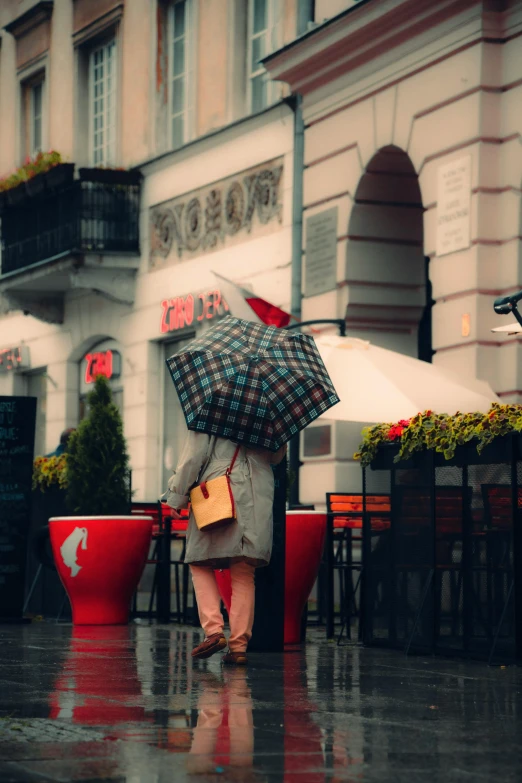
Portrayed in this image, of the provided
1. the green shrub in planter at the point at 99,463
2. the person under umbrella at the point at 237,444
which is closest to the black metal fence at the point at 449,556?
the person under umbrella at the point at 237,444

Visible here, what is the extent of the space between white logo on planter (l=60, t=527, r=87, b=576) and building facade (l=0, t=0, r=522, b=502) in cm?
413

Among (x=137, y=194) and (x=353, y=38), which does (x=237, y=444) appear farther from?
(x=137, y=194)

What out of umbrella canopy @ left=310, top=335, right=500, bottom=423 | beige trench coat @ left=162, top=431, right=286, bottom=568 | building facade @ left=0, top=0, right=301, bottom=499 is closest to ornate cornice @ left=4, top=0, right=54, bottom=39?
building facade @ left=0, top=0, right=301, bottom=499

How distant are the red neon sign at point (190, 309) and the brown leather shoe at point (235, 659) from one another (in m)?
10.6

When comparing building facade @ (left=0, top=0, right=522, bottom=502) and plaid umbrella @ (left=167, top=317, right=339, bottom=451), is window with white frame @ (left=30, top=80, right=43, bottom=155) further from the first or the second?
plaid umbrella @ (left=167, top=317, right=339, bottom=451)

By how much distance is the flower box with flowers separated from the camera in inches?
359

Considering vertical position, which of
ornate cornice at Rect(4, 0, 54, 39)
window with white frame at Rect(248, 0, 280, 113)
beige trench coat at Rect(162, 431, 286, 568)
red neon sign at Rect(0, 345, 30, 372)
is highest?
ornate cornice at Rect(4, 0, 54, 39)

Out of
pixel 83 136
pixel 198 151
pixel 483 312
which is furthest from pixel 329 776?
pixel 83 136

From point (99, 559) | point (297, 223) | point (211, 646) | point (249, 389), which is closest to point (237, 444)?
point (249, 389)

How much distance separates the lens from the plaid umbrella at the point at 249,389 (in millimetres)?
9141

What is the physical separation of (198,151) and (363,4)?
4.92 metres

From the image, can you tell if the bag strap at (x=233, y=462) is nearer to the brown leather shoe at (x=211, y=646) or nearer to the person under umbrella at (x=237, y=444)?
the person under umbrella at (x=237, y=444)

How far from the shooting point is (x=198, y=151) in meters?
20.8

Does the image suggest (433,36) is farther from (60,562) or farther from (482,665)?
(482,665)
